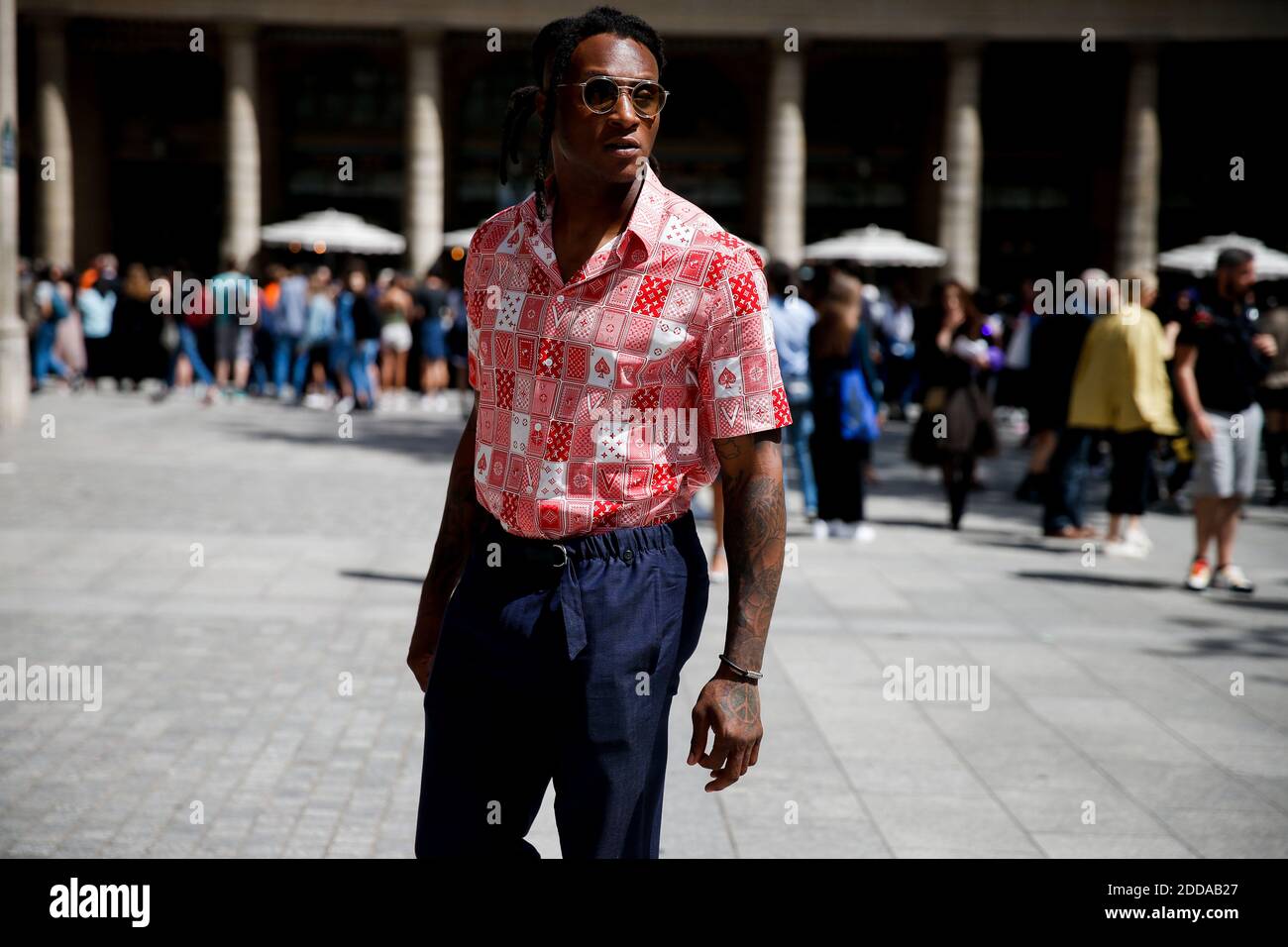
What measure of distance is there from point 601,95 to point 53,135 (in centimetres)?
3520

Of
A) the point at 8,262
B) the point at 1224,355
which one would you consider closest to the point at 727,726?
the point at 1224,355

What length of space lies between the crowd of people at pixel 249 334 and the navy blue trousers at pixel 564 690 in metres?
18.1

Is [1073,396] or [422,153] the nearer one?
[1073,396]

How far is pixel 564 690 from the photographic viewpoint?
9.08ft

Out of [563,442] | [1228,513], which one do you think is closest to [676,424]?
[563,442]

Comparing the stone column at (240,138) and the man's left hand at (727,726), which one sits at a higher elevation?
the stone column at (240,138)

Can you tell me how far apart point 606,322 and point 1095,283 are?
31.1ft

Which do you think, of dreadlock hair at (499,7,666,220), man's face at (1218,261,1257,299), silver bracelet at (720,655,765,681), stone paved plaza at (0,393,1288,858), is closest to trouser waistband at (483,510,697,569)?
silver bracelet at (720,655,765,681)

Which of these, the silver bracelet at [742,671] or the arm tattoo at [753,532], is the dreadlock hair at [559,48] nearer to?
the arm tattoo at [753,532]

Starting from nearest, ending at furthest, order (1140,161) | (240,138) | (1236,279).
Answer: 1. (1236,279)
2. (240,138)
3. (1140,161)

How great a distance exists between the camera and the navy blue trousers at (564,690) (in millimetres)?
2752

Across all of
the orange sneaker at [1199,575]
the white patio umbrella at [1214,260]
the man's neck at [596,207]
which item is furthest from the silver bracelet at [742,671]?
the white patio umbrella at [1214,260]

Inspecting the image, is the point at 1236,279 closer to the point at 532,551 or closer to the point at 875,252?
the point at 532,551

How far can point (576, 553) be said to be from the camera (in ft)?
9.08
